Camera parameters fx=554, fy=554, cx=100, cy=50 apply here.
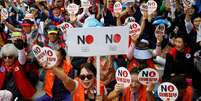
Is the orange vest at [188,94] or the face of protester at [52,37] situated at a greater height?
the face of protester at [52,37]

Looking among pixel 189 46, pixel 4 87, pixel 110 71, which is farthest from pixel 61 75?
pixel 189 46

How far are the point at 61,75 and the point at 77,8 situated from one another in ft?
16.9

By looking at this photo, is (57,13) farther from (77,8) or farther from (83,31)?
(83,31)

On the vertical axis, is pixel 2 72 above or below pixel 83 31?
below

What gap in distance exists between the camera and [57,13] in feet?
38.5

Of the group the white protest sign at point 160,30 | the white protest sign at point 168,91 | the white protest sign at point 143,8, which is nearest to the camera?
the white protest sign at point 168,91

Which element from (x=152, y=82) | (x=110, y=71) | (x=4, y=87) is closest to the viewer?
(x=152, y=82)

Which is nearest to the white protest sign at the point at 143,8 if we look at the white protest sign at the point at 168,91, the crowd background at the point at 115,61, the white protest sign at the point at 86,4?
the crowd background at the point at 115,61

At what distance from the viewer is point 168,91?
5820 mm

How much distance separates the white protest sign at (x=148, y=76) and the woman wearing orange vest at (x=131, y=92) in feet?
0.50

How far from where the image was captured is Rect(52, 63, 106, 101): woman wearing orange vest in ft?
20.9

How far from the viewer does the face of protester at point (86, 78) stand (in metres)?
6.38

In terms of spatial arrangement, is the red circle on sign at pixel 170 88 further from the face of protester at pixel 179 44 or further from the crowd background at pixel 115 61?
the face of protester at pixel 179 44

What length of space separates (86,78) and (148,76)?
77cm
